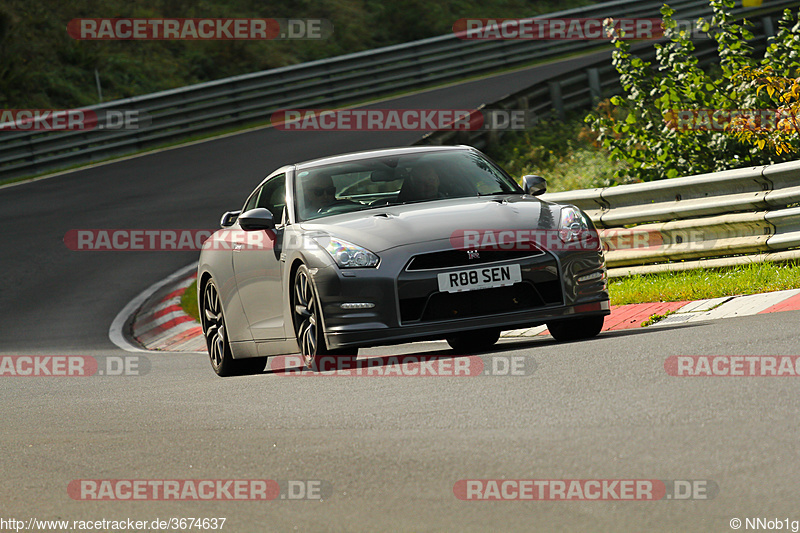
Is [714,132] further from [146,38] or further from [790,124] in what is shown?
[146,38]

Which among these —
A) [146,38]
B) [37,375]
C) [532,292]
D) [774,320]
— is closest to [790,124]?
[774,320]

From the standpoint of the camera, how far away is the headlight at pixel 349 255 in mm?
7273

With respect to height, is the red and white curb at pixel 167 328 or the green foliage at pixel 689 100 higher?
the green foliage at pixel 689 100

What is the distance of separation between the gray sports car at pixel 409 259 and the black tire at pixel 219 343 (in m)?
0.36

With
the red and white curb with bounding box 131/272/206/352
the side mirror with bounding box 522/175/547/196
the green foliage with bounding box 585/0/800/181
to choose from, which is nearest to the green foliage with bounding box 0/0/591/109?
the red and white curb with bounding box 131/272/206/352

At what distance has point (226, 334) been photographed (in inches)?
362

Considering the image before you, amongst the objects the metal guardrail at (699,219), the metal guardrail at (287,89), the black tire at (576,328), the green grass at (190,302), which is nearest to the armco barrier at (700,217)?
the metal guardrail at (699,219)

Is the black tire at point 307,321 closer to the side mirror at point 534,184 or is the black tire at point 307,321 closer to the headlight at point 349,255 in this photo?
the headlight at point 349,255

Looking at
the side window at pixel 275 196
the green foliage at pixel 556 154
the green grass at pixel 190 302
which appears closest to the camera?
the side window at pixel 275 196

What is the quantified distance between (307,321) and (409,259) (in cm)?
89

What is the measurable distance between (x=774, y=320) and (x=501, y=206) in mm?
1880

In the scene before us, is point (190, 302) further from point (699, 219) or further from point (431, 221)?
point (431, 221)

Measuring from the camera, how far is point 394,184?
27.7 ft

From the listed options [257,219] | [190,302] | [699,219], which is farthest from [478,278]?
[190,302]
